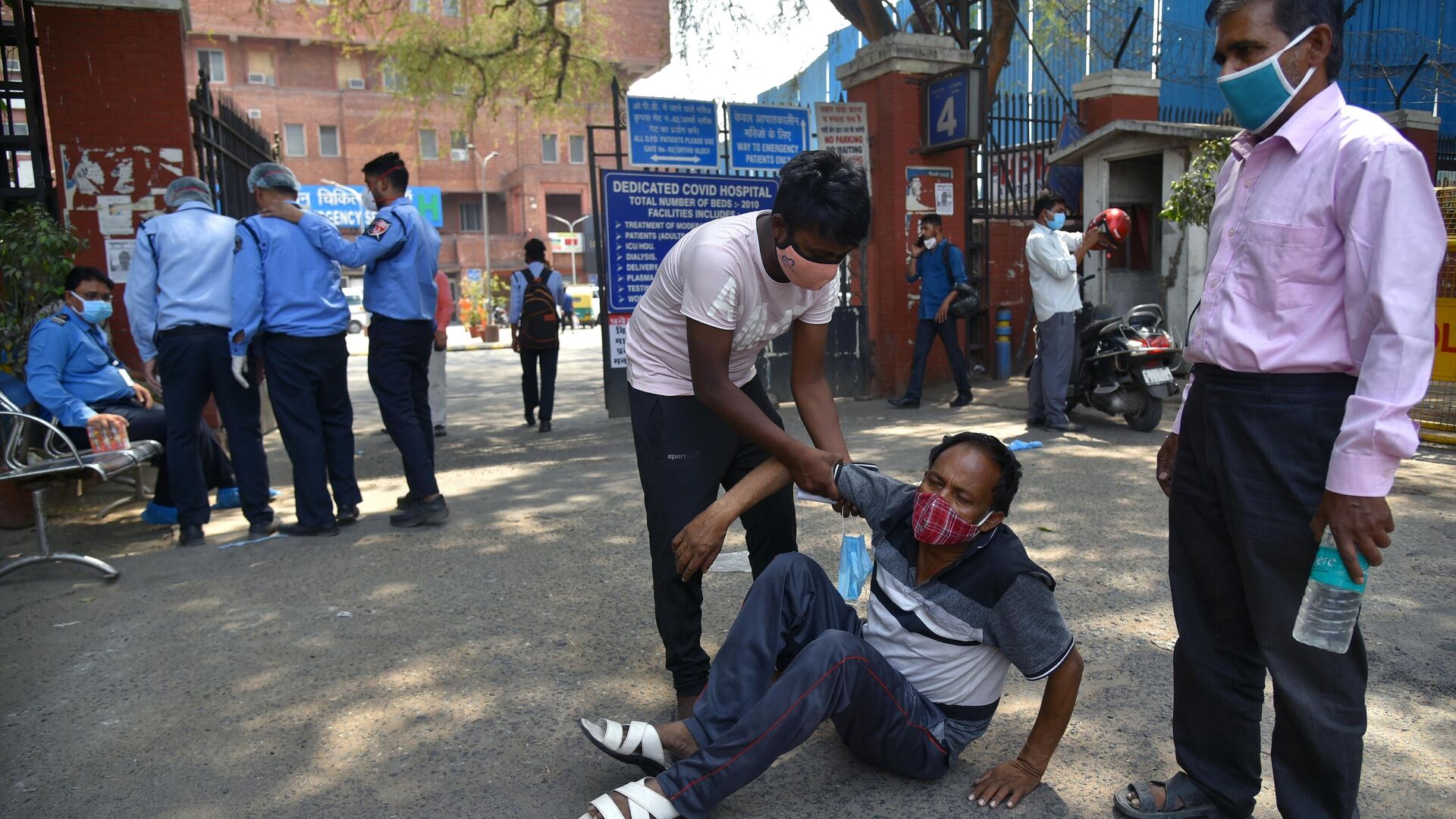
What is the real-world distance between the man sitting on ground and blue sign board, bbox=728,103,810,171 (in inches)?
290

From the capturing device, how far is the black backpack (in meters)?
9.07

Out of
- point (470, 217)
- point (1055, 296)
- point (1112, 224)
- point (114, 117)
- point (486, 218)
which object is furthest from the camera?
point (470, 217)

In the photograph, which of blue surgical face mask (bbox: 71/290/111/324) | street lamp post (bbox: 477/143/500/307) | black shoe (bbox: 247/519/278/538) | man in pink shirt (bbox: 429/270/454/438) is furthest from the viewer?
street lamp post (bbox: 477/143/500/307)

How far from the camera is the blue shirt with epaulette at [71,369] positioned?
5289 millimetres

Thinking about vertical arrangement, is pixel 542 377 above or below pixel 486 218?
below

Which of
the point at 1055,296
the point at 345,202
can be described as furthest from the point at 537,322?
the point at 345,202

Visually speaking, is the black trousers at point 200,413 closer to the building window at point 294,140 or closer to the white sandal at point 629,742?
the white sandal at point 629,742

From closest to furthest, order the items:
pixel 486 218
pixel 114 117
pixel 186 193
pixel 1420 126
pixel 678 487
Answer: pixel 678 487 → pixel 186 193 → pixel 114 117 → pixel 1420 126 → pixel 486 218

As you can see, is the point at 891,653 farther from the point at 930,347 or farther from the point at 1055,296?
the point at 930,347

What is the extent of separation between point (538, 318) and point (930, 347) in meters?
3.81

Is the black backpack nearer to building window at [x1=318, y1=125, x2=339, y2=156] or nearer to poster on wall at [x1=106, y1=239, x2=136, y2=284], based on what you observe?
poster on wall at [x1=106, y1=239, x2=136, y2=284]

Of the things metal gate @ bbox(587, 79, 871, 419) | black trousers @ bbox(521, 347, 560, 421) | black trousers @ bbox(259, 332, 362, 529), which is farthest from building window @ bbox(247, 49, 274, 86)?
black trousers @ bbox(259, 332, 362, 529)

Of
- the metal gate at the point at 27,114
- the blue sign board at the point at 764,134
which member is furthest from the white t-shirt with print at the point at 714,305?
the blue sign board at the point at 764,134

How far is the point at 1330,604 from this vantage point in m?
2.02
